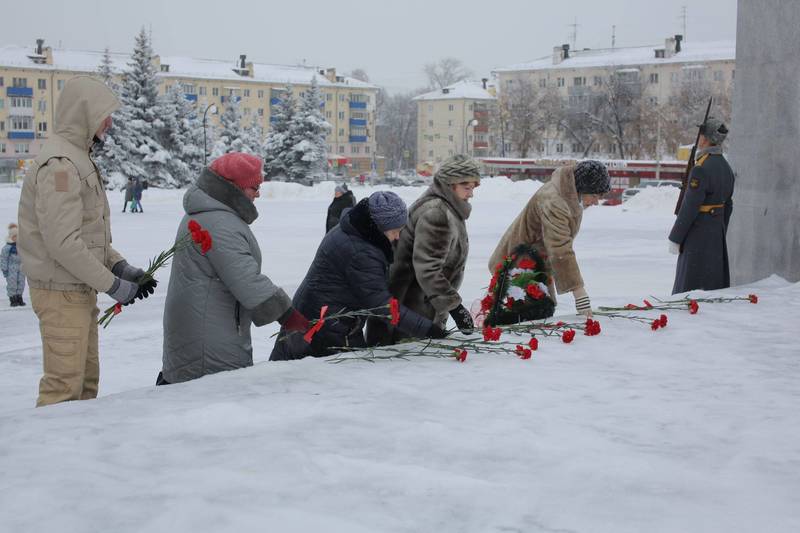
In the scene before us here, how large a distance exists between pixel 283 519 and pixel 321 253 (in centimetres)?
249

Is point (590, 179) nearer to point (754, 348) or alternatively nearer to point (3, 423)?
point (754, 348)

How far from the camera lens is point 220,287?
4051mm

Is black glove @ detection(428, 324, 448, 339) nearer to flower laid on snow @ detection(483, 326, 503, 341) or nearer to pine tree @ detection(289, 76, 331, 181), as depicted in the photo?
flower laid on snow @ detection(483, 326, 503, 341)

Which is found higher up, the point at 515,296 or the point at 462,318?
the point at 515,296

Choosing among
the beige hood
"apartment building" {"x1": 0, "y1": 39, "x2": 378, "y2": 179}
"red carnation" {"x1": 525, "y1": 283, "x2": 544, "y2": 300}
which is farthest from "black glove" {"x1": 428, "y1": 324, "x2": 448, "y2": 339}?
"apartment building" {"x1": 0, "y1": 39, "x2": 378, "y2": 179}

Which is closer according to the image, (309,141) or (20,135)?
(309,141)

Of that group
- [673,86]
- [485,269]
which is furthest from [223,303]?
[673,86]

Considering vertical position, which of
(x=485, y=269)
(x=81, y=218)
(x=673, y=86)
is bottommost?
(x=485, y=269)

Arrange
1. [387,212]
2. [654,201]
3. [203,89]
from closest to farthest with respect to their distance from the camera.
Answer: [387,212]
[654,201]
[203,89]

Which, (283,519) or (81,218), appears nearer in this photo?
(283,519)

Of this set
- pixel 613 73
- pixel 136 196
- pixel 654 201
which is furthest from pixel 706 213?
pixel 613 73

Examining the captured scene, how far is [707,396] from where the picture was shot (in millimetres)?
3441

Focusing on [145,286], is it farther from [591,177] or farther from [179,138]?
[179,138]

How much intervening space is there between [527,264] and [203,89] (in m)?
95.6
